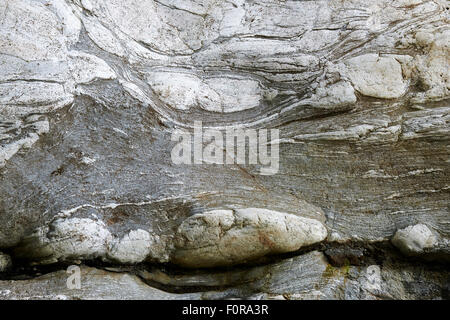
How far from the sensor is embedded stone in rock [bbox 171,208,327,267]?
12.0 feet

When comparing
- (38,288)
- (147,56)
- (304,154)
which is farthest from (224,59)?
(38,288)

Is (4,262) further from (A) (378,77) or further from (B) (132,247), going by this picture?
(A) (378,77)

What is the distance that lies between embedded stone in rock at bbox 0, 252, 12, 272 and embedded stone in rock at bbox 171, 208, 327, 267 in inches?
57.6

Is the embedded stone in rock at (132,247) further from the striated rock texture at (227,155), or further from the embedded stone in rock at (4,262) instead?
the embedded stone in rock at (4,262)

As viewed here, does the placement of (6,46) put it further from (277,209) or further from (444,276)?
(444,276)

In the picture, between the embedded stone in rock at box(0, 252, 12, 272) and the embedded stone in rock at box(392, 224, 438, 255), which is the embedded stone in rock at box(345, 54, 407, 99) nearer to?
the embedded stone in rock at box(392, 224, 438, 255)

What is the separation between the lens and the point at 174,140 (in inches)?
157

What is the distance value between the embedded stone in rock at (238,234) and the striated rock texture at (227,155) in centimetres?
1

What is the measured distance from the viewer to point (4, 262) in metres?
3.63

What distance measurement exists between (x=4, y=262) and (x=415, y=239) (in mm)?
3701

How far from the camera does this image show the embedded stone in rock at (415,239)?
3721 mm

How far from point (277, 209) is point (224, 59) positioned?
1.70 m

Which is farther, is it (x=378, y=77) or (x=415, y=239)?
(x=378, y=77)

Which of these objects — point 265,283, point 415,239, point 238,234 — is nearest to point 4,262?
point 238,234
